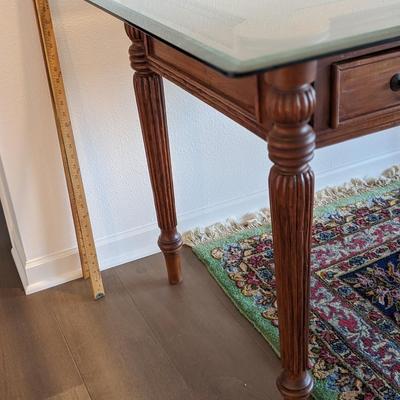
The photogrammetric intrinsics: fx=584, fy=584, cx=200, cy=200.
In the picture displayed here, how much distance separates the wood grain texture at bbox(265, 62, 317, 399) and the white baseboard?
29.2 inches

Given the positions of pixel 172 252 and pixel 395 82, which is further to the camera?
pixel 172 252

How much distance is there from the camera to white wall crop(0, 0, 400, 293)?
1.44 m

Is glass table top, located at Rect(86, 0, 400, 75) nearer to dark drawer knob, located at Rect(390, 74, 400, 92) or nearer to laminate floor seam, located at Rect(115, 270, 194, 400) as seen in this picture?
dark drawer knob, located at Rect(390, 74, 400, 92)

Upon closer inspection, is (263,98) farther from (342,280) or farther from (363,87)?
(342,280)

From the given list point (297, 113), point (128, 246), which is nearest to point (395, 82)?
point (297, 113)

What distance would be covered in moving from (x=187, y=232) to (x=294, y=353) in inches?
31.0

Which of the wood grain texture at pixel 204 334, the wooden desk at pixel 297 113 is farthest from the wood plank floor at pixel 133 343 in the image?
the wooden desk at pixel 297 113

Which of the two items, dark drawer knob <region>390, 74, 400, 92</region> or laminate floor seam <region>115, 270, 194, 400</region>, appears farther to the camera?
laminate floor seam <region>115, 270, 194, 400</region>

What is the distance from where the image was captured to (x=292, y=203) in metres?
0.93

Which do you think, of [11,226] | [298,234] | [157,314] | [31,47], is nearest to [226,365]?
[157,314]

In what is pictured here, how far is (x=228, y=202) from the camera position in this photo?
1.88 m

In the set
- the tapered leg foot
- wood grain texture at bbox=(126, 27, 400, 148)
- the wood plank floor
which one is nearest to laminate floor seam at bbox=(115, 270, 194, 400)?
the wood plank floor

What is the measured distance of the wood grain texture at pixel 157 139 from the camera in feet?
4.40

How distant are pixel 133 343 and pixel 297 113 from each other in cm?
82
